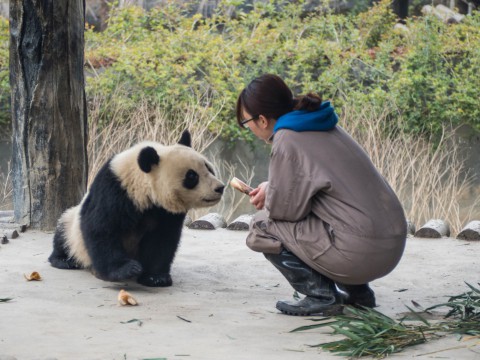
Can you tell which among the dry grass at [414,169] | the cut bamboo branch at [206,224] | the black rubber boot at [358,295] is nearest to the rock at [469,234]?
the dry grass at [414,169]

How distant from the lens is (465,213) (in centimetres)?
1033

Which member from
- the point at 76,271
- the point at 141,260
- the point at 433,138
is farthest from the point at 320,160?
the point at 433,138

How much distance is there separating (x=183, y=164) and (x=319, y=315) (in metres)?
1.32

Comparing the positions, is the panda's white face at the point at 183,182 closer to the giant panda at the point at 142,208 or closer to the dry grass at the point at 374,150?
the giant panda at the point at 142,208

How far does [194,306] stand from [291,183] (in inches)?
39.3

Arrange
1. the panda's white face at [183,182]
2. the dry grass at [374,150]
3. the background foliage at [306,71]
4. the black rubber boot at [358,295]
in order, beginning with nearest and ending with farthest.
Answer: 1. the black rubber boot at [358,295]
2. the panda's white face at [183,182]
3. the dry grass at [374,150]
4. the background foliage at [306,71]

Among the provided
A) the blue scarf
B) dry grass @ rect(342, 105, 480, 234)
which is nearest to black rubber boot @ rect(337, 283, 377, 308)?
the blue scarf

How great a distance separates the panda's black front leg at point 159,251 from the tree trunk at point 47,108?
75.7 inches

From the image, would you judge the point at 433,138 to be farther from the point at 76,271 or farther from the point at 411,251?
the point at 76,271

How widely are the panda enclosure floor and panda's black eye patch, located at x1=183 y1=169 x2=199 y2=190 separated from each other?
642 millimetres

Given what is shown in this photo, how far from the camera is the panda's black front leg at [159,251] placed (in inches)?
204

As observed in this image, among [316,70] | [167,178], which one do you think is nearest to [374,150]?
[316,70]

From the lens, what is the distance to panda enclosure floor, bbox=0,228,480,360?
362 cm

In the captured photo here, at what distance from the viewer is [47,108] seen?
22.1 ft
